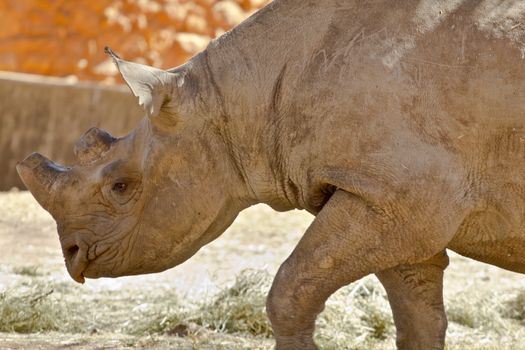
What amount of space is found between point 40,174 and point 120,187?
18.4 inches

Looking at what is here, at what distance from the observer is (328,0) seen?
6.41 metres

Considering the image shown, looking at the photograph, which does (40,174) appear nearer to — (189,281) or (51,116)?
(189,281)

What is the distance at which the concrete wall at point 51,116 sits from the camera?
50.1ft

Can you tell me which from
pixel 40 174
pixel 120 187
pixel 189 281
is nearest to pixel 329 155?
pixel 120 187

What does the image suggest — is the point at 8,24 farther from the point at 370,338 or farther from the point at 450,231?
the point at 450,231

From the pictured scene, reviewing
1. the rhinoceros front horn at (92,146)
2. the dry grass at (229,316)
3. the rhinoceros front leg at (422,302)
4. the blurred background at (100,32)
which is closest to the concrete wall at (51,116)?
the blurred background at (100,32)

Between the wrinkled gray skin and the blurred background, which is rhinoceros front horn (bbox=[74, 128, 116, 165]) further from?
the blurred background

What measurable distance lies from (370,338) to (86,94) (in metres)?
8.09

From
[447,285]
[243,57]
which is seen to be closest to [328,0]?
[243,57]

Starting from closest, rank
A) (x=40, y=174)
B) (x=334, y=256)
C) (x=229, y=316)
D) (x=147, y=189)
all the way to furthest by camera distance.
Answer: (x=334, y=256) → (x=147, y=189) → (x=40, y=174) → (x=229, y=316)

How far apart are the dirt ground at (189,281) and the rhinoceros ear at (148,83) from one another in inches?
63.7

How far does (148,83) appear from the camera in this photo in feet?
20.4

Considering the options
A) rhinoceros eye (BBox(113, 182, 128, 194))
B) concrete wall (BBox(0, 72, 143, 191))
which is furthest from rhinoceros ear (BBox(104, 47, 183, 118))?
concrete wall (BBox(0, 72, 143, 191))

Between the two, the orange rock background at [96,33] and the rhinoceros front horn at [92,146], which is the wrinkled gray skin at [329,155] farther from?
the orange rock background at [96,33]
